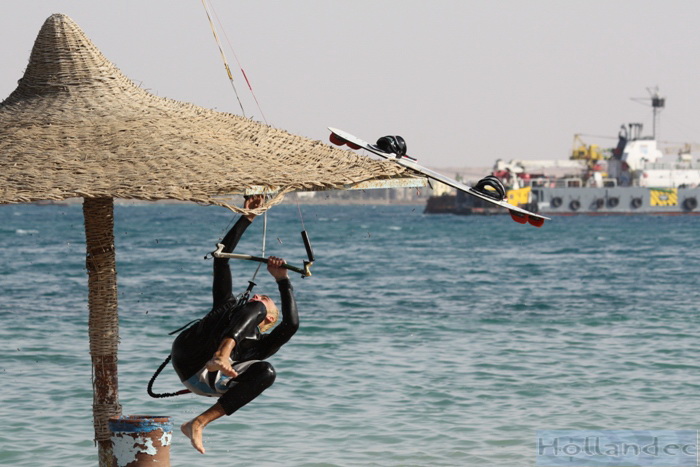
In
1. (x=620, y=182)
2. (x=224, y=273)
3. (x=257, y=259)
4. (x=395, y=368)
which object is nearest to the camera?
(x=257, y=259)

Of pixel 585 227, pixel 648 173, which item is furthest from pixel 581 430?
pixel 648 173

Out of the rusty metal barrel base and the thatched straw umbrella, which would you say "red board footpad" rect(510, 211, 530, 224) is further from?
the rusty metal barrel base

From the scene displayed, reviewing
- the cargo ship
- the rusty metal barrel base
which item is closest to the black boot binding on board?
the rusty metal barrel base

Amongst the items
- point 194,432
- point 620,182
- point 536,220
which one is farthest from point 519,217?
point 620,182

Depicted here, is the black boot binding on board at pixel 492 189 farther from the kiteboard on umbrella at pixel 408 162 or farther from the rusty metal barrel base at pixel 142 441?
the rusty metal barrel base at pixel 142 441

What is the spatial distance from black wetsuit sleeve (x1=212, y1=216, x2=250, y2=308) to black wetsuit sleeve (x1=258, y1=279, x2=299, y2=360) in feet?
1.18

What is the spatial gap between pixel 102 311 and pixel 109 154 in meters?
1.17

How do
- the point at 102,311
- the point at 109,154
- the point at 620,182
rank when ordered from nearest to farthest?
the point at 109,154, the point at 102,311, the point at 620,182

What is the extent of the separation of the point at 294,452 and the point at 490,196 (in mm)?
4619

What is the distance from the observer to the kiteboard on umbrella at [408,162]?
6.81m

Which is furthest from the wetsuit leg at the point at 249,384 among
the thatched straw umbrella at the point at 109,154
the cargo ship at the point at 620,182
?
the cargo ship at the point at 620,182

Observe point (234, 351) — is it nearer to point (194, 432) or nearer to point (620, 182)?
point (194, 432)

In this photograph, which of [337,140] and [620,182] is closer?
[337,140]

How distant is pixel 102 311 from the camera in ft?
24.3
